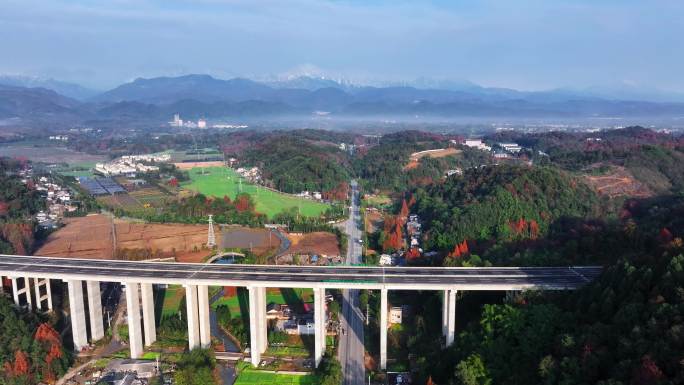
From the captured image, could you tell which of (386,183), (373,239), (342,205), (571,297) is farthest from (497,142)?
(571,297)

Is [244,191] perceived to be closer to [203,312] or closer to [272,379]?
[203,312]

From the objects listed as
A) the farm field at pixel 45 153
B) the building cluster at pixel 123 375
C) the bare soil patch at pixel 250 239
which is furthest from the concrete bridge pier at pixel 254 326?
the farm field at pixel 45 153

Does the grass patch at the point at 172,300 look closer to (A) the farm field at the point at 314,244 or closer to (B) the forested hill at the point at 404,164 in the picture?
(A) the farm field at the point at 314,244

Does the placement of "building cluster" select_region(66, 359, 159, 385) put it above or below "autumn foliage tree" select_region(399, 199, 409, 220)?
below

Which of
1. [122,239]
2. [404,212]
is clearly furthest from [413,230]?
[122,239]

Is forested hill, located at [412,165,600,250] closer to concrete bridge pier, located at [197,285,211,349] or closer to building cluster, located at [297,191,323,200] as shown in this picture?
building cluster, located at [297,191,323,200]

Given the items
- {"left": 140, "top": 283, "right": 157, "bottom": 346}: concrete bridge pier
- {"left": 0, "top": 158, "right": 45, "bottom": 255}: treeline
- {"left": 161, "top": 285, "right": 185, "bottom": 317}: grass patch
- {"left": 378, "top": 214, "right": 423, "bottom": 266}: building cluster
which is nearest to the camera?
{"left": 140, "top": 283, "right": 157, "bottom": 346}: concrete bridge pier

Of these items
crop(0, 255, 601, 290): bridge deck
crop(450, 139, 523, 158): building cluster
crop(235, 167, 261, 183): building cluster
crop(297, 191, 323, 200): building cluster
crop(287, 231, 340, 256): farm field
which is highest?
crop(450, 139, 523, 158): building cluster

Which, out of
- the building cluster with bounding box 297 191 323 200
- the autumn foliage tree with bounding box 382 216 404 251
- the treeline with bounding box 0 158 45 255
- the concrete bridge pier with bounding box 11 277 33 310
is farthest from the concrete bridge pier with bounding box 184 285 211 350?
the building cluster with bounding box 297 191 323 200
